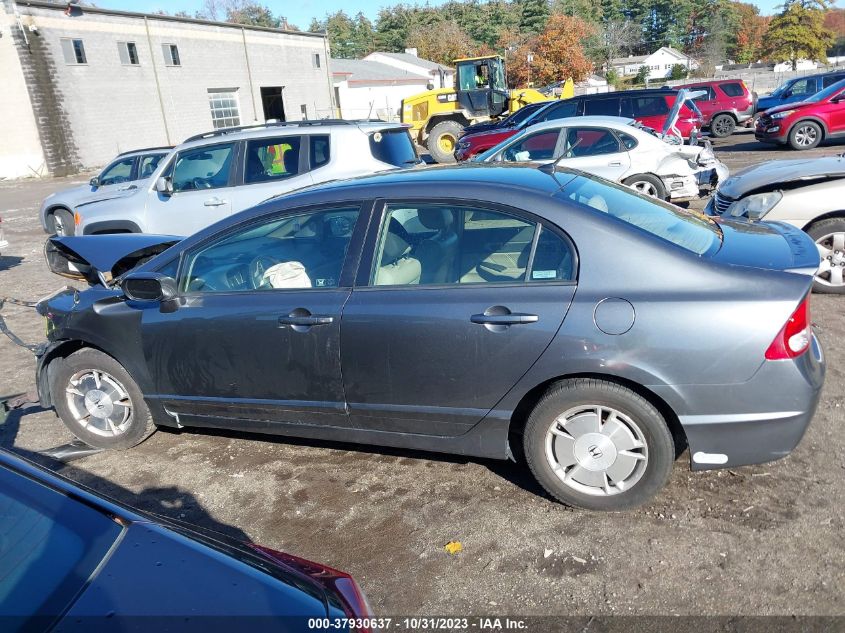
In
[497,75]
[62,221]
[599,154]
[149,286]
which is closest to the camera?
[149,286]

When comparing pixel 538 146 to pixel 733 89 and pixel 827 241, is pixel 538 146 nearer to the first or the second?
pixel 827 241

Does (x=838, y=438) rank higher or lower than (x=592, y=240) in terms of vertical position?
lower

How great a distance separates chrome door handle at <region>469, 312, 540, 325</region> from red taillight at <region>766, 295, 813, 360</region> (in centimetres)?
104

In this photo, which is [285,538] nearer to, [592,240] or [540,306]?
[540,306]

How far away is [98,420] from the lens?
14.5ft

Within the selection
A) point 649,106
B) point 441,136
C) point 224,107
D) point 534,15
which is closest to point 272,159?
point 649,106

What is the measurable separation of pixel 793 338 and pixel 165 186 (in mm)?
7074

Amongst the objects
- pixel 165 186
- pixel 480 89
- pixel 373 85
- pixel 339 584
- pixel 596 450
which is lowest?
pixel 596 450

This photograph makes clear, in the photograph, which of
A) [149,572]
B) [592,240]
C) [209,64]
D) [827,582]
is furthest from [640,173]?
[209,64]

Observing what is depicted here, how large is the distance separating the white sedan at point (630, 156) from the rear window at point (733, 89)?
1473 centimetres

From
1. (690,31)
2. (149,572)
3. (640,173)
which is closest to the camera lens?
(149,572)

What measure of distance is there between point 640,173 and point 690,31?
95679 millimetres

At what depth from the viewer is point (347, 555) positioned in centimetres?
319

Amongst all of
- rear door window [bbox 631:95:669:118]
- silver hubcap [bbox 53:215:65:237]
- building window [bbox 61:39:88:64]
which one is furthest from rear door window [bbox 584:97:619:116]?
building window [bbox 61:39:88:64]
